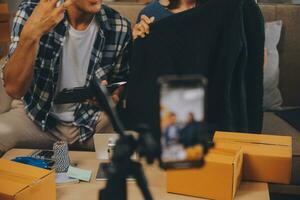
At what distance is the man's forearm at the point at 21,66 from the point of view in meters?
1.76

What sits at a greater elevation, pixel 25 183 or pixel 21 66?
pixel 21 66

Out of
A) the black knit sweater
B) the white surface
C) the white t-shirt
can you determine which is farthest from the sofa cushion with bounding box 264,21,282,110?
the white surface

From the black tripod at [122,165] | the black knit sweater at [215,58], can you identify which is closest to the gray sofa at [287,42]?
the black knit sweater at [215,58]

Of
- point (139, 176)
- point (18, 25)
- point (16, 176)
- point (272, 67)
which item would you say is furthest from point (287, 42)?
point (139, 176)

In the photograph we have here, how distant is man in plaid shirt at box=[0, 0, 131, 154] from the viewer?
74.6 inches

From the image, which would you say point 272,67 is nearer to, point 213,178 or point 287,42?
point 287,42

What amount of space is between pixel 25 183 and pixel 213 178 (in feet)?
1.83

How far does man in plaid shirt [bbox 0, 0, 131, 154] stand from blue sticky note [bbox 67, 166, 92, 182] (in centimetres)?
45

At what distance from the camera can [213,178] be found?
52.8 inches

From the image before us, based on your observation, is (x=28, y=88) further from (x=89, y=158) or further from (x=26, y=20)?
(x=89, y=158)

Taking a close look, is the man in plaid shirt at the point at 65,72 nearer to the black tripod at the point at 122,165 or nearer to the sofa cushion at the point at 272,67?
the sofa cushion at the point at 272,67

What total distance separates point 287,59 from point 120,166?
6.83ft

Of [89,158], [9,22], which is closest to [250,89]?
[89,158]

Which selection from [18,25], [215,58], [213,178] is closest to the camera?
[213,178]
